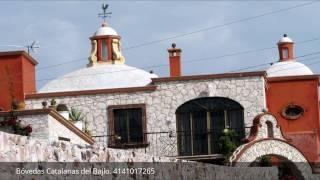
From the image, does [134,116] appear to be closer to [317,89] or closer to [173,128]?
[173,128]

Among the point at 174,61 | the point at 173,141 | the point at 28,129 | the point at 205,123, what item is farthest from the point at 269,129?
the point at 28,129

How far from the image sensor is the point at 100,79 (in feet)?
127

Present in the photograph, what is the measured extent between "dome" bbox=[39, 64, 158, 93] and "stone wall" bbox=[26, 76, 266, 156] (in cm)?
140

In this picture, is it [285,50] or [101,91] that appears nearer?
[101,91]

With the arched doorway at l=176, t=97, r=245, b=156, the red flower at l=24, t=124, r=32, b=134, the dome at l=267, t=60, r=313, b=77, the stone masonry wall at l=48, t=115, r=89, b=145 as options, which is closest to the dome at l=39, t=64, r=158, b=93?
the arched doorway at l=176, t=97, r=245, b=156

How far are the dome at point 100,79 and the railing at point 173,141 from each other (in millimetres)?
2739

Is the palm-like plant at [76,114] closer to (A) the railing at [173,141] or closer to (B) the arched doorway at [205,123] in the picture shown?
(A) the railing at [173,141]

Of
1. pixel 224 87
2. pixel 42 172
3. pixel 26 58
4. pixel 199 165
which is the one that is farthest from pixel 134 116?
pixel 42 172

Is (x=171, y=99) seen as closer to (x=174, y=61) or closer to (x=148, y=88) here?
(x=148, y=88)

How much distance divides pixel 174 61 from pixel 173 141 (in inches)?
155

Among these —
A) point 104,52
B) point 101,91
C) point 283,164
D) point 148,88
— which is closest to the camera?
point 283,164

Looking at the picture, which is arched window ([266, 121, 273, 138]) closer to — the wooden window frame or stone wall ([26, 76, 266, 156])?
stone wall ([26, 76, 266, 156])

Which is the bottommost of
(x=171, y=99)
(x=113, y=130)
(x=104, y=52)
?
(x=113, y=130)

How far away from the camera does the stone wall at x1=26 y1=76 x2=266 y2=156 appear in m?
36.2
